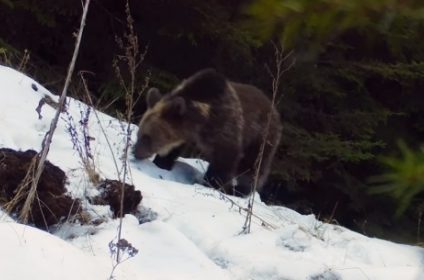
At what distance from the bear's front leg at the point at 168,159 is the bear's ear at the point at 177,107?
360 mm

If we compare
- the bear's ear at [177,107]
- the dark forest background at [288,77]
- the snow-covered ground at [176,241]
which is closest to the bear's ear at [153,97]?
the bear's ear at [177,107]

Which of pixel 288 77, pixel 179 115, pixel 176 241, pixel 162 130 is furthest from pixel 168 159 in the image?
pixel 288 77

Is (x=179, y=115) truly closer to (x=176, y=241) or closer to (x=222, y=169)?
(x=222, y=169)

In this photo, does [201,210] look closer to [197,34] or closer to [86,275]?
[86,275]

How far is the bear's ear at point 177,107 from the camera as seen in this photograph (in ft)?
30.3

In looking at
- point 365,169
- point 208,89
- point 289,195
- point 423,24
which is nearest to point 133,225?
point 208,89

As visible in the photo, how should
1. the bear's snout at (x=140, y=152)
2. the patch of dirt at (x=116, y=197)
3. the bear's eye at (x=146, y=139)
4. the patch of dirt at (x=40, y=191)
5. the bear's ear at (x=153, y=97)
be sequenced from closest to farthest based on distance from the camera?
the patch of dirt at (x=40, y=191), the patch of dirt at (x=116, y=197), the bear's snout at (x=140, y=152), the bear's eye at (x=146, y=139), the bear's ear at (x=153, y=97)

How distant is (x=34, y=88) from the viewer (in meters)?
9.58

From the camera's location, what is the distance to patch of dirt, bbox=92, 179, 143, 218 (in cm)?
706

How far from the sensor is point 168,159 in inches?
377

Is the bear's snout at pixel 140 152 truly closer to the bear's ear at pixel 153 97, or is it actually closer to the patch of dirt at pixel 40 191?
the bear's ear at pixel 153 97

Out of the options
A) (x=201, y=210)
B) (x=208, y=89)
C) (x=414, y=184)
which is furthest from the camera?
(x=208, y=89)

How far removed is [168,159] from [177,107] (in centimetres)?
59

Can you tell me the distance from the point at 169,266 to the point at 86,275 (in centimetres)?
102
